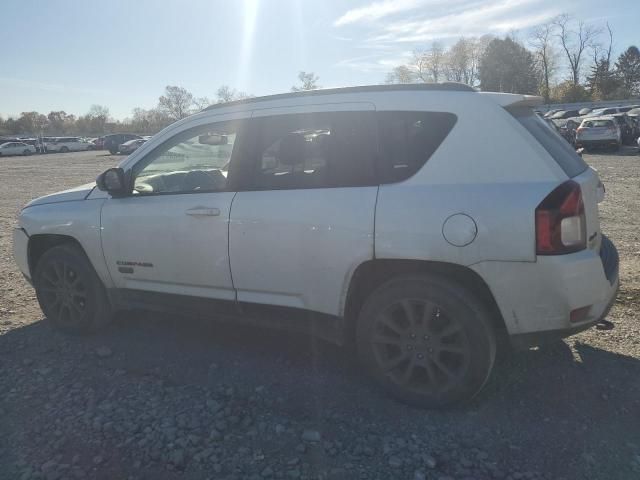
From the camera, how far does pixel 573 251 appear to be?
291cm

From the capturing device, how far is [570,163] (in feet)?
10.7

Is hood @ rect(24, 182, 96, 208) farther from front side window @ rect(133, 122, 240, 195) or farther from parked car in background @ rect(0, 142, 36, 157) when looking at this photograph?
parked car in background @ rect(0, 142, 36, 157)

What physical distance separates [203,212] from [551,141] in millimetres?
2363

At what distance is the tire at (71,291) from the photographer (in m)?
4.49

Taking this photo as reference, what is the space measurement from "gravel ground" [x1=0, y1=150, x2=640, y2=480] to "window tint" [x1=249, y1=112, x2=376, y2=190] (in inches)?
55.6

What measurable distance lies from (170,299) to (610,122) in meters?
25.6

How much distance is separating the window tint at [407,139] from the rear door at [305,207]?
0.07 metres

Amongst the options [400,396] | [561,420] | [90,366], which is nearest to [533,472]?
[561,420]

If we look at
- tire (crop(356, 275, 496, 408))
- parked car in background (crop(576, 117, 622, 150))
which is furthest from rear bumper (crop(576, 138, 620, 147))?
tire (crop(356, 275, 496, 408))

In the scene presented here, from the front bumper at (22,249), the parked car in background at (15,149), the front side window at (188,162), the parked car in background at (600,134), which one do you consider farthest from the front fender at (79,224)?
the parked car in background at (15,149)

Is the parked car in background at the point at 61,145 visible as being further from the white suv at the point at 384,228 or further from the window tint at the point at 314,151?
the window tint at the point at 314,151

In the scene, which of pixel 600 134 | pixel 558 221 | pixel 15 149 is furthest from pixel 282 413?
pixel 15 149

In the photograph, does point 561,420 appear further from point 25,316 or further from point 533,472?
point 25,316

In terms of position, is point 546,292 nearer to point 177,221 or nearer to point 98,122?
point 177,221
